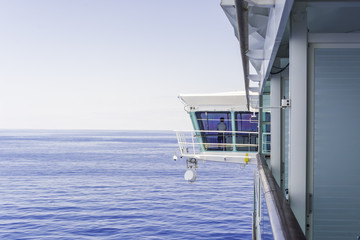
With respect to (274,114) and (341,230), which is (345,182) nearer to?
(341,230)

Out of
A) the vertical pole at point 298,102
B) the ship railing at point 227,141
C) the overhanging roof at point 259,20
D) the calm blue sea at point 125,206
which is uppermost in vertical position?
the overhanging roof at point 259,20

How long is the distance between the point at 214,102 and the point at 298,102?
15295 mm

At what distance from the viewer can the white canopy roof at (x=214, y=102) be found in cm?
1791

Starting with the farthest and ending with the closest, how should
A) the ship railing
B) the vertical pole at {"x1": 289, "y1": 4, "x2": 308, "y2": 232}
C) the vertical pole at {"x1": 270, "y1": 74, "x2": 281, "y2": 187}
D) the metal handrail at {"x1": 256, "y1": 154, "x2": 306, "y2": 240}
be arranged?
the ship railing → the vertical pole at {"x1": 270, "y1": 74, "x2": 281, "y2": 187} → the vertical pole at {"x1": 289, "y1": 4, "x2": 308, "y2": 232} → the metal handrail at {"x1": 256, "y1": 154, "x2": 306, "y2": 240}

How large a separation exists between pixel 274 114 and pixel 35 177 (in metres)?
33.5

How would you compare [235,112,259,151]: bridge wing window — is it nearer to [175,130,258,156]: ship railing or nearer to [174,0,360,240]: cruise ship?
[175,130,258,156]: ship railing

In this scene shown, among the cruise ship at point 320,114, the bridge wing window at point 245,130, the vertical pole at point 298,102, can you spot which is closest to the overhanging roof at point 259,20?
the cruise ship at point 320,114

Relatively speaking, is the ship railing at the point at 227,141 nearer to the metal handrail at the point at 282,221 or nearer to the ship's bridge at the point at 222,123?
the ship's bridge at the point at 222,123

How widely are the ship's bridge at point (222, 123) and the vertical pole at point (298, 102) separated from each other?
14914 millimetres

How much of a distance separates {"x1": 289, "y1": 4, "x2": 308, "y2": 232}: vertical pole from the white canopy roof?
14980mm

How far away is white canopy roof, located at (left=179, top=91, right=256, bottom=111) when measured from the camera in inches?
705

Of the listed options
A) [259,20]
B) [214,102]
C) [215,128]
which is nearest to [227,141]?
[215,128]

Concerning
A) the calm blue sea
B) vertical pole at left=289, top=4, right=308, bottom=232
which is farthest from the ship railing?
vertical pole at left=289, top=4, right=308, bottom=232

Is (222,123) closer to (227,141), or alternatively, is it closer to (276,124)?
(227,141)
